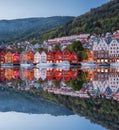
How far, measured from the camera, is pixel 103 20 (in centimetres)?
11200

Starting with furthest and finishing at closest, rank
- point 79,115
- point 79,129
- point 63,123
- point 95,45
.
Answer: point 95,45 < point 79,115 < point 63,123 < point 79,129

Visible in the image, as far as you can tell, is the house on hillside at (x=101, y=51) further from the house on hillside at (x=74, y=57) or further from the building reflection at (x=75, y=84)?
the building reflection at (x=75, y=84)

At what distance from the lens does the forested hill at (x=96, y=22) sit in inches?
4304

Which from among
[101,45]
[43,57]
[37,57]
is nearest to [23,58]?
[37,57]

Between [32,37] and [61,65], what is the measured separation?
7777 centimetres

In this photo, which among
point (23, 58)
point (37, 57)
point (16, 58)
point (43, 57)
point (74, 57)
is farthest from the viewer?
point (16, 58)

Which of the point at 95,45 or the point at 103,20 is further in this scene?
the point at 103,20

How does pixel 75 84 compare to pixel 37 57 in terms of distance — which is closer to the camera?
pixel 75 84

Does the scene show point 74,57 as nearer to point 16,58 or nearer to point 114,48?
point 114,48

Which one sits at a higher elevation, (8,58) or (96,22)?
(96,22)

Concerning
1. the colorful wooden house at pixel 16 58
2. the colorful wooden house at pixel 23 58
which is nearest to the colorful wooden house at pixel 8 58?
the colorful wooden house at pixel 16 58

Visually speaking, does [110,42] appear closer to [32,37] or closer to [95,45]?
[95,45]

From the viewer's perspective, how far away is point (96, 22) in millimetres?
116188

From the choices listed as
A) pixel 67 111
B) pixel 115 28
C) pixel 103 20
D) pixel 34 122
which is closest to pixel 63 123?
pixel 34 122
